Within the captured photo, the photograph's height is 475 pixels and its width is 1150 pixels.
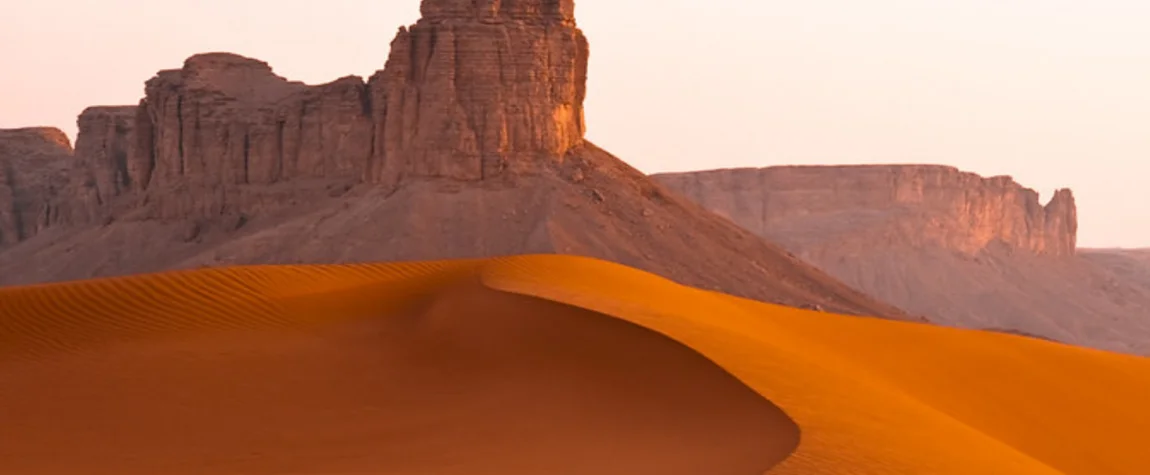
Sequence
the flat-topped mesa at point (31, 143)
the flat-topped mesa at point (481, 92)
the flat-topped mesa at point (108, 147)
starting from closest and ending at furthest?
1. the flat-topped mesa at point (481, 92)
2. the flat-topped mesa at point (108, 147)
3. the flat-topped mesa at point (31, 143)

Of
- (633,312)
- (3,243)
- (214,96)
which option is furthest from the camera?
(3,243)

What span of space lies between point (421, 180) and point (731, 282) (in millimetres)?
16300

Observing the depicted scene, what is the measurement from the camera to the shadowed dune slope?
532 inches

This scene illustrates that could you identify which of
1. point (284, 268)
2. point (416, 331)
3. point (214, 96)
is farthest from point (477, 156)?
point (416, 331)

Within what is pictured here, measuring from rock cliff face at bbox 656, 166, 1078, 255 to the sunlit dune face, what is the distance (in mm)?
102653

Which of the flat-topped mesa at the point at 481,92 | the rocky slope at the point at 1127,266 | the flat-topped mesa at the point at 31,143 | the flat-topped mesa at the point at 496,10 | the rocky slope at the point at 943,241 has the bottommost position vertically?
the rocky slope at the point at 1127,266

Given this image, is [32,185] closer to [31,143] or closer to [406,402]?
[31,143]

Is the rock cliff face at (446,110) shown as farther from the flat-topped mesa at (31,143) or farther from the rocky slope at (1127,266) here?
the rocky slope at (1127,266)

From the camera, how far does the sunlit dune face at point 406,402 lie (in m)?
13.3

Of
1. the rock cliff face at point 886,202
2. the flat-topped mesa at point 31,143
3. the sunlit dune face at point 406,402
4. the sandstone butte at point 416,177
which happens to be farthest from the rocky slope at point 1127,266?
the sunlit dune face at point 406,402

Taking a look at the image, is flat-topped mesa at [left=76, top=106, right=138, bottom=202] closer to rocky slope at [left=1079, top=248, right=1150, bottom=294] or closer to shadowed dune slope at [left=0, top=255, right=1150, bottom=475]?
shadowed dune slope at [left=0, top=255, right=1150, bottom=475]

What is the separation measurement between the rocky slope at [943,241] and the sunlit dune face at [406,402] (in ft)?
291

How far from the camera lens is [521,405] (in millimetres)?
15008

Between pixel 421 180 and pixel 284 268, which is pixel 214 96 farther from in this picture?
pixel 284 268
